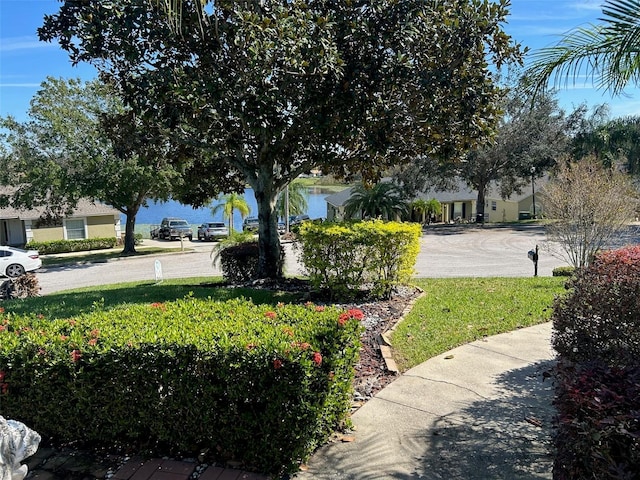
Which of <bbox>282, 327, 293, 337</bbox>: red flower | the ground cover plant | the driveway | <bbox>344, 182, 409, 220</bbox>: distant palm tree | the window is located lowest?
the driveway

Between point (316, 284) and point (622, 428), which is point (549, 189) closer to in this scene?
point (316, 284)

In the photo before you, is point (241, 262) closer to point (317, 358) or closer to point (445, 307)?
point (445, 307)

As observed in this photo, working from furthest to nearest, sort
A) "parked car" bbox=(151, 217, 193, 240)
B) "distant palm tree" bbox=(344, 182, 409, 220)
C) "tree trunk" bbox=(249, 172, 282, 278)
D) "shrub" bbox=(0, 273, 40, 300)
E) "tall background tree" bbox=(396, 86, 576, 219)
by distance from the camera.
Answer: "parked car" bbox=(151, 217, 193, 240) → "tall background tree" bbox=(396, 86, 576, 219) → "distant palm tree" bbox=(344, 182, 409, 220) → "shrub" bbox=(0, 273, 40, 300) → "tree trunk" bbox=(249, 172, 282, 278)

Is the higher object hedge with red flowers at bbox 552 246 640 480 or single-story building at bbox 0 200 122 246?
single-story building at bbox 0 200 122 246

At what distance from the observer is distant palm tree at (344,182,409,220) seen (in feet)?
114

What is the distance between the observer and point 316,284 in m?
8.69

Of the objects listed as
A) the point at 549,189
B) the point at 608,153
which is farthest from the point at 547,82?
the point at 608,153

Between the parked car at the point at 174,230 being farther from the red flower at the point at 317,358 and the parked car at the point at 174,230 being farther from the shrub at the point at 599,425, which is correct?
the shrub at the point at 599,425

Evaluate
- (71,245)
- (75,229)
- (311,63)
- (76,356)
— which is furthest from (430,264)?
(75,229)

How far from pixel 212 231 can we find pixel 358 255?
2971 cm

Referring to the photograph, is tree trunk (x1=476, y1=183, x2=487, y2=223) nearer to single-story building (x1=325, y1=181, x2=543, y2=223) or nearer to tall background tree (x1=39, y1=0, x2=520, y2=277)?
single-story building (x1=325, y1=181, x2=543, y2=223)

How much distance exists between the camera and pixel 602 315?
3.90 metres

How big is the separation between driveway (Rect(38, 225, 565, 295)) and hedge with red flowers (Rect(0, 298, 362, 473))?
30.2 ft

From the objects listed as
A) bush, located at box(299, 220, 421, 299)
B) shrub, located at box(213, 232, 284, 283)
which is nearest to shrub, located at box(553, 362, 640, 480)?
bush, located at box(299, 220, 421, 299)
